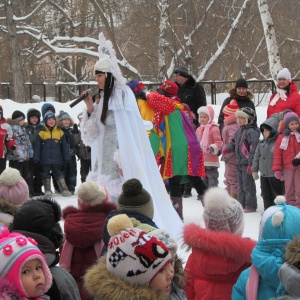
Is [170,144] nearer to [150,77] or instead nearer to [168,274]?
[168,274]

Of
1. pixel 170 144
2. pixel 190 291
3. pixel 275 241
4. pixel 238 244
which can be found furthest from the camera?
pixel 170 144

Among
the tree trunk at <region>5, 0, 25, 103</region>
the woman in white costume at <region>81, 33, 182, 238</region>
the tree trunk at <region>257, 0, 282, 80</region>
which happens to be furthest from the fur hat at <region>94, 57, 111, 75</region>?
the tree trunk at <region>5, 0, 25, 103</region>

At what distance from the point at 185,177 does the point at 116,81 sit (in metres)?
1.94

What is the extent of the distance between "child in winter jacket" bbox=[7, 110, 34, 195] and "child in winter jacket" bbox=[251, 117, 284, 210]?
13.2 ft

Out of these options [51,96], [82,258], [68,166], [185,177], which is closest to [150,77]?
[51,96]

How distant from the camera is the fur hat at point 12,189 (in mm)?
4773

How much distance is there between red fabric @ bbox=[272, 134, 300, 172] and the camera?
818 centimetres

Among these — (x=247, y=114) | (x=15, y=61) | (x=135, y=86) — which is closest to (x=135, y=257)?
(x=135, y=86)

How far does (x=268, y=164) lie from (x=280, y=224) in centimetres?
549

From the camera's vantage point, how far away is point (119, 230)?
2.99 meters

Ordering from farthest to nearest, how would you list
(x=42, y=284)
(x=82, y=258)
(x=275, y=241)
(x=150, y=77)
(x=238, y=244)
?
(x=150, y=77) → (x=82, y=258) → (x=238, y=244) → (x=275, y=241) → (x=42, y=284)

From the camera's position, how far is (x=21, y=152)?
10867 mm

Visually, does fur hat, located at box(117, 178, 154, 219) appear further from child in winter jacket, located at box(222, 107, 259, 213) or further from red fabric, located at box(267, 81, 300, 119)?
red fabric, located at box(267, 81, 300, 119)

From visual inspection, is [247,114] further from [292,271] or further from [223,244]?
[292,271]
